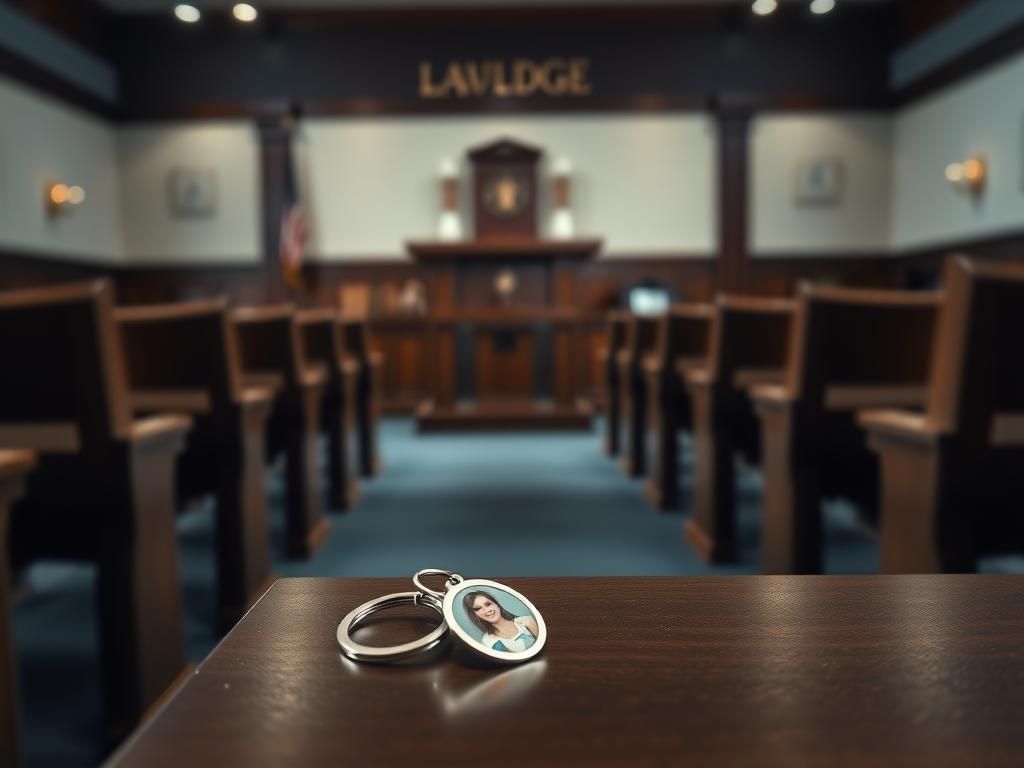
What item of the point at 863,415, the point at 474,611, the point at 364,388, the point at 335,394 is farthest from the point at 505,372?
the point at 474,611

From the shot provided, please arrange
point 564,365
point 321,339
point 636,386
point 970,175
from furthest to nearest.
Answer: point 970,175, point 564,365, point 636,386, point 321,339

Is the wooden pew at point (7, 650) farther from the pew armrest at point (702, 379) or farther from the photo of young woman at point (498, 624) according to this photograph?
the pew armrest at point (702, 379)

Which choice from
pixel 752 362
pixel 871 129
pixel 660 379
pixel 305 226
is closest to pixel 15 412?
pixel 752 362

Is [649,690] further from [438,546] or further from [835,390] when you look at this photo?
[438,546]

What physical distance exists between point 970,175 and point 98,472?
783 cm

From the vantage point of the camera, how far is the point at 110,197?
891 cm

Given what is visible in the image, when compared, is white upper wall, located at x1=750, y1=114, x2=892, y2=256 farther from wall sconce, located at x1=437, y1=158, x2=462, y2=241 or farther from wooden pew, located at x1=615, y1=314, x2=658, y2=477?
wooden pew, located at x1=615, y1=314, x2=658, y2=477

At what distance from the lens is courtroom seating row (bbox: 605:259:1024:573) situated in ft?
5.43

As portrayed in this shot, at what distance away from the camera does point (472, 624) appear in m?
0.53

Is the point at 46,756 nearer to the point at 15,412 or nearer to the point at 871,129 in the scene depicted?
the point at 15,412

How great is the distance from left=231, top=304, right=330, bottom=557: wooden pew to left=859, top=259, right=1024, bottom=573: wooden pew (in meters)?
2.22

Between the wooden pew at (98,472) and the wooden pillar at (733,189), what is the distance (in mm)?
7703

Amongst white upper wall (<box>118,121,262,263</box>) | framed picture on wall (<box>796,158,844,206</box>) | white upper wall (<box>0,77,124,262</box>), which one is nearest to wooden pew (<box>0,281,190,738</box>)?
white upper wall (<box>0,77,124,262</box>)

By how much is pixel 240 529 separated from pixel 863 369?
1937 millimetres
